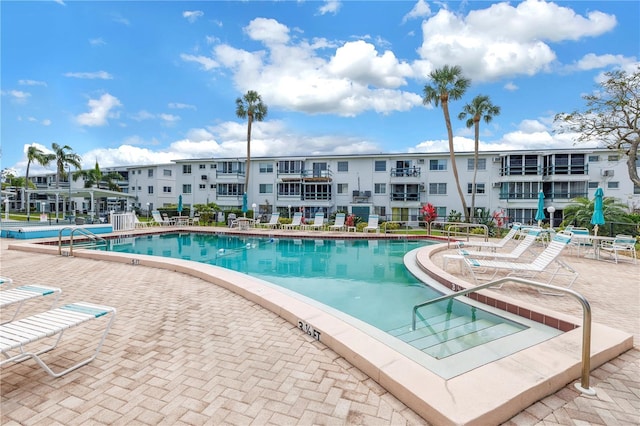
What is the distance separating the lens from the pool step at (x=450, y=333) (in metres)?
3.71

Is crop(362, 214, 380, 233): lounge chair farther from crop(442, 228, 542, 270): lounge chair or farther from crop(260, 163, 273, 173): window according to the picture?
crop(260, 163, 273, 173): window

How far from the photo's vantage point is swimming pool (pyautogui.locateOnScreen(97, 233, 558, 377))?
375 cm

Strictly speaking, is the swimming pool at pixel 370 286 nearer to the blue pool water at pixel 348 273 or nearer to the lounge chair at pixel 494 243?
the blue pool water at pixel 348 273

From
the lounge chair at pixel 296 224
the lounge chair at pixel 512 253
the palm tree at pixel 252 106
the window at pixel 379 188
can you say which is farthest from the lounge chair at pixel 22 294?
the window at pixel 379 188

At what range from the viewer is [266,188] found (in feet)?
112

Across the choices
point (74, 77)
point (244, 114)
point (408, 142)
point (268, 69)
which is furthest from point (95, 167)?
point (408, 142)

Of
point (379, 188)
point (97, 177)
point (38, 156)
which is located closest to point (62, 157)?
point (38, 156)

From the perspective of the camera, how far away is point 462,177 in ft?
97.7

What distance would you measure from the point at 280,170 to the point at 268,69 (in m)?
13.7

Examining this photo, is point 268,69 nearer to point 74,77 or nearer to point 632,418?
point 74,77

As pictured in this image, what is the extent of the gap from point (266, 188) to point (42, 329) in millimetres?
31663

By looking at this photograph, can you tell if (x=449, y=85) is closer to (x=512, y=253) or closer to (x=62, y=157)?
(x=512, y=253)

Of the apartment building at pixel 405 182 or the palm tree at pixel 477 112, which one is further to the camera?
the apartment building at pixel 405 182

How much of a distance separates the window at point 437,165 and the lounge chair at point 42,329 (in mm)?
30500
